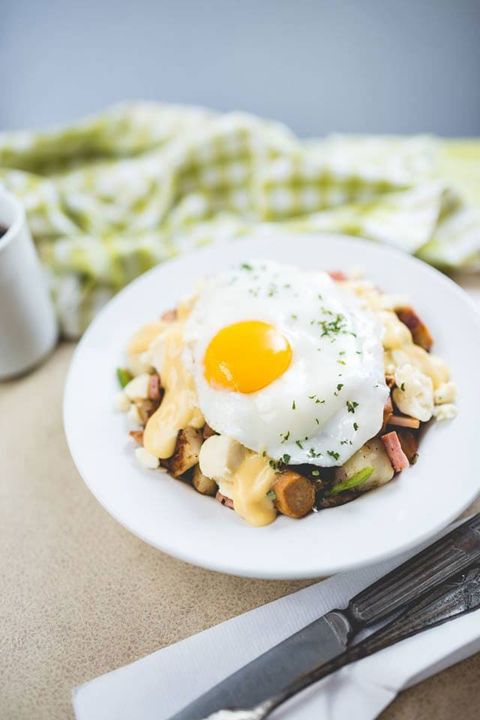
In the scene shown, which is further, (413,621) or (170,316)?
(170,316)

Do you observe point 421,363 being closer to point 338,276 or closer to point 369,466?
point 369,466

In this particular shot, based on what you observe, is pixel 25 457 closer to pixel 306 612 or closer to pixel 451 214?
pixel 306 612

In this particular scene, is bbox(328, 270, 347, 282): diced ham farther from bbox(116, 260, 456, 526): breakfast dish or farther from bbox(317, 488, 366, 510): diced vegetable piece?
bbox(317, 488, 366, 510): diced vegetable piece

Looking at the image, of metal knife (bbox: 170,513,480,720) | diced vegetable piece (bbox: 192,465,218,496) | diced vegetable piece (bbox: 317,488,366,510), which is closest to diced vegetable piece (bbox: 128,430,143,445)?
diced vegetable piece (bbox: 192,465,218,496)

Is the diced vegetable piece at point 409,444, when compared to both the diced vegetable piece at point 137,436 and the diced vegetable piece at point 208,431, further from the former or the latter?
the diced vegetable piece at point 137,436

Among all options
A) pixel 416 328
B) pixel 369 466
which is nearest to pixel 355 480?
pixel 369 466
